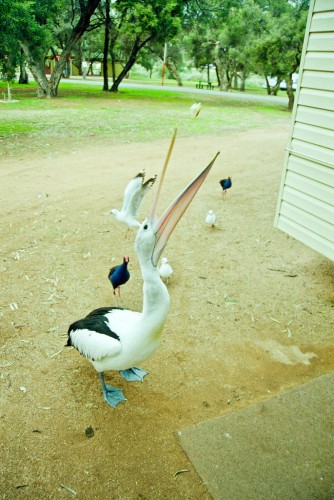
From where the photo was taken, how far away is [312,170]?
5383mm

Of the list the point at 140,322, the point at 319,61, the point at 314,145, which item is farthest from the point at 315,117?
the point at 140,322

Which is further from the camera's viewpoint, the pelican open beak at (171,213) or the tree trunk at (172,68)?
the tree trunk at (172,68)

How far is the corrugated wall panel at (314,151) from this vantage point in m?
5.08

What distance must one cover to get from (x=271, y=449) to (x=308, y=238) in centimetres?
327

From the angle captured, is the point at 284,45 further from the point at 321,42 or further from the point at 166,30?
the point at 321,42

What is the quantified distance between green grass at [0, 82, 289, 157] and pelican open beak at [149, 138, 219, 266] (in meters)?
9.71

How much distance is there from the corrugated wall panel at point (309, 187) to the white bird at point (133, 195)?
2011mm

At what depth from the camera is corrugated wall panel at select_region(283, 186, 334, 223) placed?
5.26 meters

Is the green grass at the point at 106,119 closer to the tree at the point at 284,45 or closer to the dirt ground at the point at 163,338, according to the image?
the tree at the point at 284,45

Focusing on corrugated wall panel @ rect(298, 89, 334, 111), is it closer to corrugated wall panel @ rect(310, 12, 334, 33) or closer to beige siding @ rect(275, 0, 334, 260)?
beige siding @ rect(275, 0, 334, 260)

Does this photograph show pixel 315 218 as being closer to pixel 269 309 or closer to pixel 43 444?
pixel 269 309

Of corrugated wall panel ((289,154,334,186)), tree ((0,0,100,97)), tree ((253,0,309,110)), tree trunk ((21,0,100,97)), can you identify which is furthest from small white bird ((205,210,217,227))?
tree trunk ((21,0,100,97))

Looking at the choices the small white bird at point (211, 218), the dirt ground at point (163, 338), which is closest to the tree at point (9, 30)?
the dirt ground at point (163, 338)

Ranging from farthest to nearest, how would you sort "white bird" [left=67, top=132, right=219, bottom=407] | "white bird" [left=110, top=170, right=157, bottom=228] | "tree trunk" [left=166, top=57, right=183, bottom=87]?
"tree trunk" [left=166, top=57, right=183, bottom=87]
"white bird" [left=110, top=170, right=157, bottom=228]
"white bird" [left=67, top=132, right=219, bottom=407]
